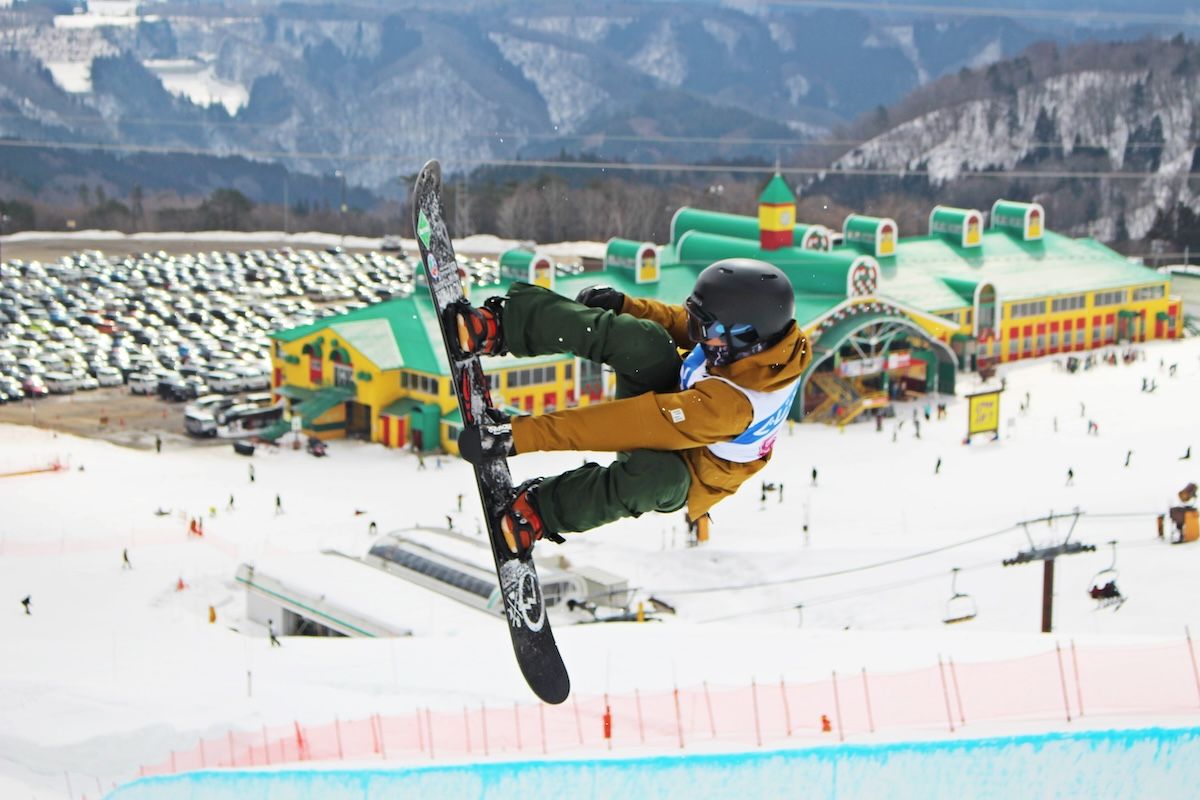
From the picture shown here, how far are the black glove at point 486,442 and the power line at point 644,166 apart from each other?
81.9 metres

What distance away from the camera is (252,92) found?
137 metres

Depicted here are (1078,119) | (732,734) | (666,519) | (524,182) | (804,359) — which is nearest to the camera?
(804,359)

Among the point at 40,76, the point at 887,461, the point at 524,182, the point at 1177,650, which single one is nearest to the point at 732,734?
the point at 1177,650

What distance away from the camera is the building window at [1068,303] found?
51.2 meters

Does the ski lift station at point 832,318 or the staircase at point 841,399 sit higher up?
the ski lift station at point 832,318

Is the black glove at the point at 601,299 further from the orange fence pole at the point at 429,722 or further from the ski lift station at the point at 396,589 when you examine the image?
the ski lift station at the point at 396,589

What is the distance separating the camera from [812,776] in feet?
45.5

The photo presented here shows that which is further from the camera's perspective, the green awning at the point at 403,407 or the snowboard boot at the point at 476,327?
the green awning at the point at 403,407

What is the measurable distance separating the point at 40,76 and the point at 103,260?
55.5m

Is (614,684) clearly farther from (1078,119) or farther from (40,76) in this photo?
(40,76)

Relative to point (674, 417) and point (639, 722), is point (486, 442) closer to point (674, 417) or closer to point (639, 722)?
point (674, 417)

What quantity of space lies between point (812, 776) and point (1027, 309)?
38.6m

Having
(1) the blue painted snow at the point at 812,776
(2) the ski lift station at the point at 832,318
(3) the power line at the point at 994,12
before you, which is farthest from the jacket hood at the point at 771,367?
(3) the power line at the point at 994,12

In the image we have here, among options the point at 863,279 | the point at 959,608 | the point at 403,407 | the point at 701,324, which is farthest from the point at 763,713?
the point at 863,279
